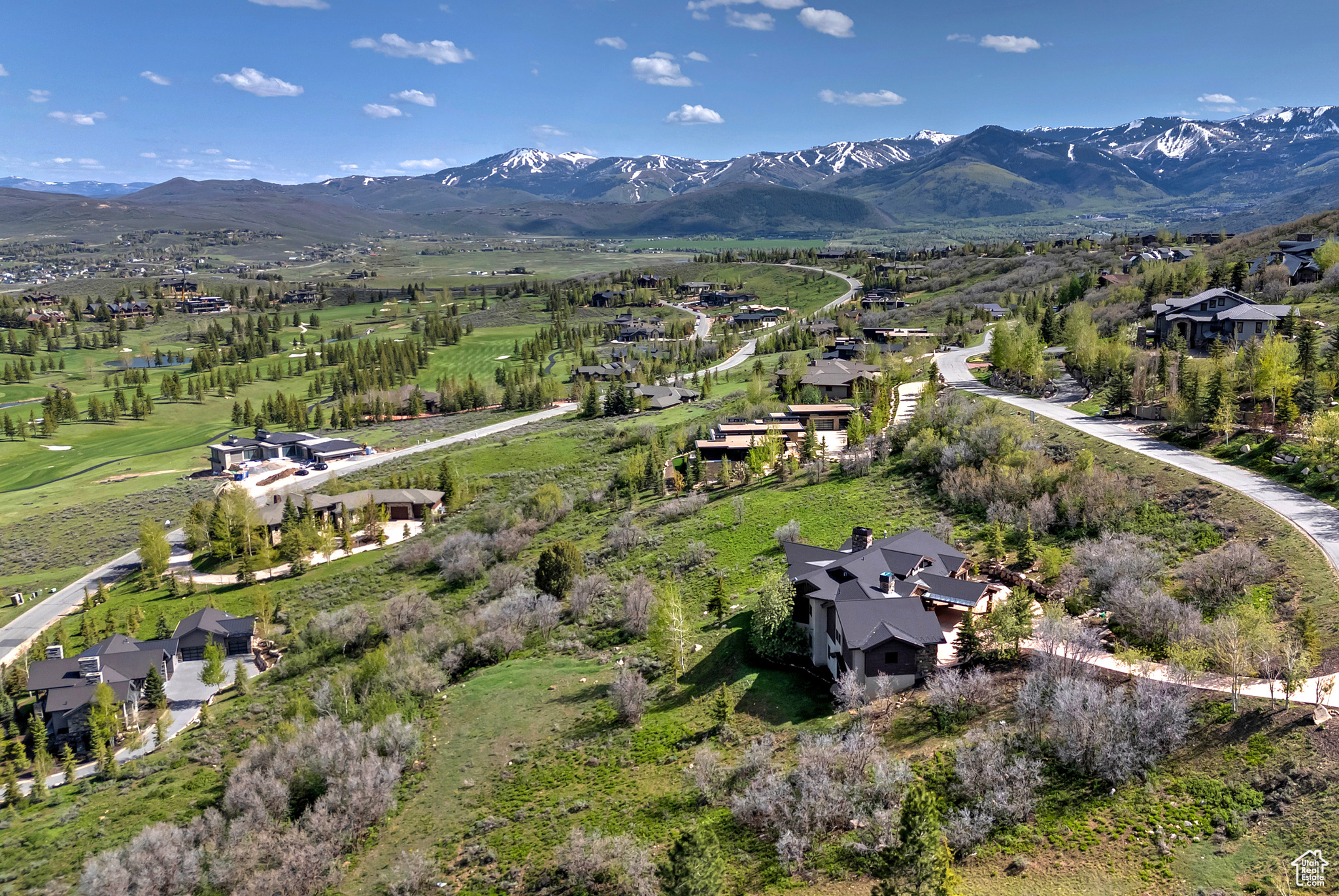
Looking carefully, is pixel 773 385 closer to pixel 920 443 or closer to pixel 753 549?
pixel 920 443

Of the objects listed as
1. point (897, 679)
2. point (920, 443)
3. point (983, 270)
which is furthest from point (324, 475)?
point (983, 270)

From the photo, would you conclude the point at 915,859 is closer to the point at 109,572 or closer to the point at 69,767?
the point at 69,767

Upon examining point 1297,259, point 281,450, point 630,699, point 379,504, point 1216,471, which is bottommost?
point 379,504

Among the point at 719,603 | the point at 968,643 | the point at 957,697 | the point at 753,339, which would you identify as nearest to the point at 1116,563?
the point at 968,643

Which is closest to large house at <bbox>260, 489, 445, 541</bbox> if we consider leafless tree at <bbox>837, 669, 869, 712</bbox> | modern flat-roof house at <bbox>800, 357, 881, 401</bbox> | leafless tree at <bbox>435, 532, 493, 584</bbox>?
leafless tree at <bbox>435, 532, 493, 584</bbox>

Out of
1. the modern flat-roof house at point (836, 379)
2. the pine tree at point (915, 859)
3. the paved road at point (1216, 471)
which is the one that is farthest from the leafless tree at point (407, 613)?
the modern flat-roof house at point (836, 379)

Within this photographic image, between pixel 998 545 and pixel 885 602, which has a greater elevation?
pixel 885 602
